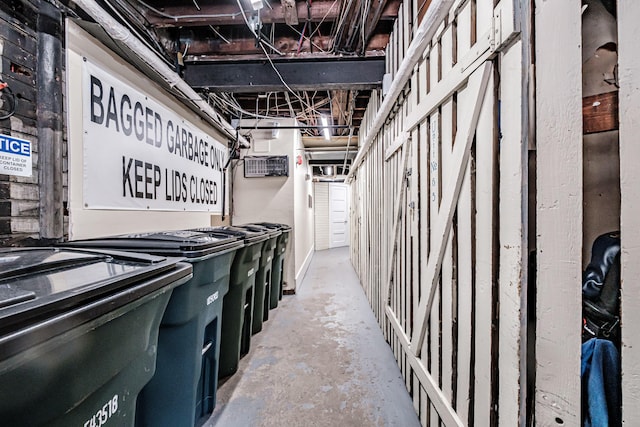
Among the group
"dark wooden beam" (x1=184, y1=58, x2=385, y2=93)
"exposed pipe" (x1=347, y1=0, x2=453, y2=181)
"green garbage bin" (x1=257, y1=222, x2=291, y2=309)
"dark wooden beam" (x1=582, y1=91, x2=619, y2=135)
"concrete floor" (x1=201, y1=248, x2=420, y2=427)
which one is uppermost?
"dark wooden beam" (x1=184, y1=58, x2=385, y2=93)

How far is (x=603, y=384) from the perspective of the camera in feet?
2.57

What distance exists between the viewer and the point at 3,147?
1364mm

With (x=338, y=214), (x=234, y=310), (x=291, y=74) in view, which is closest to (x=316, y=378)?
(x=234, y=310)

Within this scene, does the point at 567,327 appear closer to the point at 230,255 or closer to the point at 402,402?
the point at 402,402

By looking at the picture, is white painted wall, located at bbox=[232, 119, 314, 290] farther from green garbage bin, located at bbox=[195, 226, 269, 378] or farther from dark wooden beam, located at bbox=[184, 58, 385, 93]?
green garbage bin, located at bbox=[195, 226, 269, 378]

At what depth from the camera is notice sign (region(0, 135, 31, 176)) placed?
1367mm

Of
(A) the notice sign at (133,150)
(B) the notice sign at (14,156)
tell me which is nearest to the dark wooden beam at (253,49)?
(A) the notice sign at (133,150)

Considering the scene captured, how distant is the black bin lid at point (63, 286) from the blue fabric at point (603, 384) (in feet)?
4.07

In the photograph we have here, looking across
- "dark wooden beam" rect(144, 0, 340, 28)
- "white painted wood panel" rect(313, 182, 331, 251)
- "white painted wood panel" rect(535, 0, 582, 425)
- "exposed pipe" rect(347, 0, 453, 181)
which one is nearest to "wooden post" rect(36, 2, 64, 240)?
"dark wooden beam" rect(144, 0, 340, 28)

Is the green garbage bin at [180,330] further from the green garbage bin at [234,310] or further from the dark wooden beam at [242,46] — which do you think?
the dark wooden beam at [242,46]

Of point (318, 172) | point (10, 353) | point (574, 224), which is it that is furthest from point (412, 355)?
point (318, 172)

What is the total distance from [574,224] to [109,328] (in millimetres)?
1262

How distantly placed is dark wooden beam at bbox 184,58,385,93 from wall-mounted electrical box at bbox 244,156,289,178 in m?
1.47

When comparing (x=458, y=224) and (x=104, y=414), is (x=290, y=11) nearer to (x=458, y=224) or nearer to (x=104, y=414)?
(x=458, y=224)
